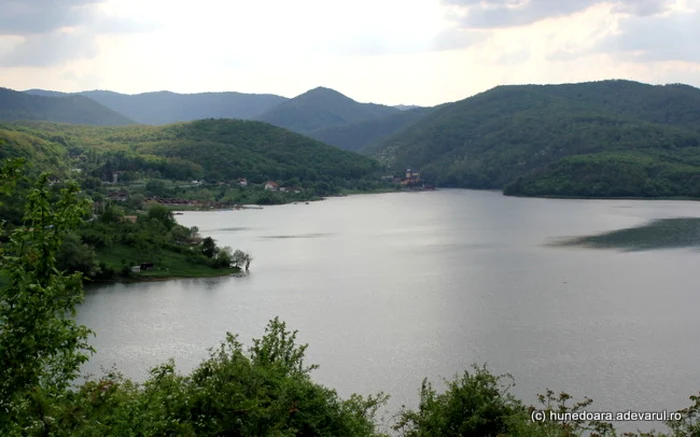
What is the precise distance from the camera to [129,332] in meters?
26.4

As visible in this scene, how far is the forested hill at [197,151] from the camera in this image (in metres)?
104

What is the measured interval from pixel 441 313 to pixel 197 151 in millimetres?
92971

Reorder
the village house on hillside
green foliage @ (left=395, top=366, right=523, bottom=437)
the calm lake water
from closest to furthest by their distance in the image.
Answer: green foliage @ (left=395, top=366, right=523, bottom=437) → the calm lake water → the village house on hillside

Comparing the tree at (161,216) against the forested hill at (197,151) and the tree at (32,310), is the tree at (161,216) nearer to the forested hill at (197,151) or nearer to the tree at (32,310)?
the forested hill at (197,151)

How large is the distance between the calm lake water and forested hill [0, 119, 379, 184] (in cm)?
5123

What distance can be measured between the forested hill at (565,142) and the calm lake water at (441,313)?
45.0 m

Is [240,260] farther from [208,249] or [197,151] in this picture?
[197,151]

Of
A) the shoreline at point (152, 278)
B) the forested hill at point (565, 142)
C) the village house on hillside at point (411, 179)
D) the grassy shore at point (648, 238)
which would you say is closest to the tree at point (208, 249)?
the shoreline at point (152, 278)

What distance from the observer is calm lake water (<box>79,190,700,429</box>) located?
20.7 m

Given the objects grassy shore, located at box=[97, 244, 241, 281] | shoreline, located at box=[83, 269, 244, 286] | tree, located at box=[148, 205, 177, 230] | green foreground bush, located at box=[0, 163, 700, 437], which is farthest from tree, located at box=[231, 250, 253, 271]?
green foreground bush, located at box=[0, 163, 700, 437]

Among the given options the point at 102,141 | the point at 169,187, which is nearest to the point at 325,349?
the point at 169,187

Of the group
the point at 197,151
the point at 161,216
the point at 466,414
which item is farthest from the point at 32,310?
the point at 197,151

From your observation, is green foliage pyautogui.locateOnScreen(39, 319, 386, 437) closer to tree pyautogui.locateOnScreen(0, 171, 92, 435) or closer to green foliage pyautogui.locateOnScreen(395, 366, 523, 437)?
tree pyautogui.locateOnScreen(0, 171, 92, 435)

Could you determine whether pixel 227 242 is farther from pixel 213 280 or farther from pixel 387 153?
pixel 387 153
